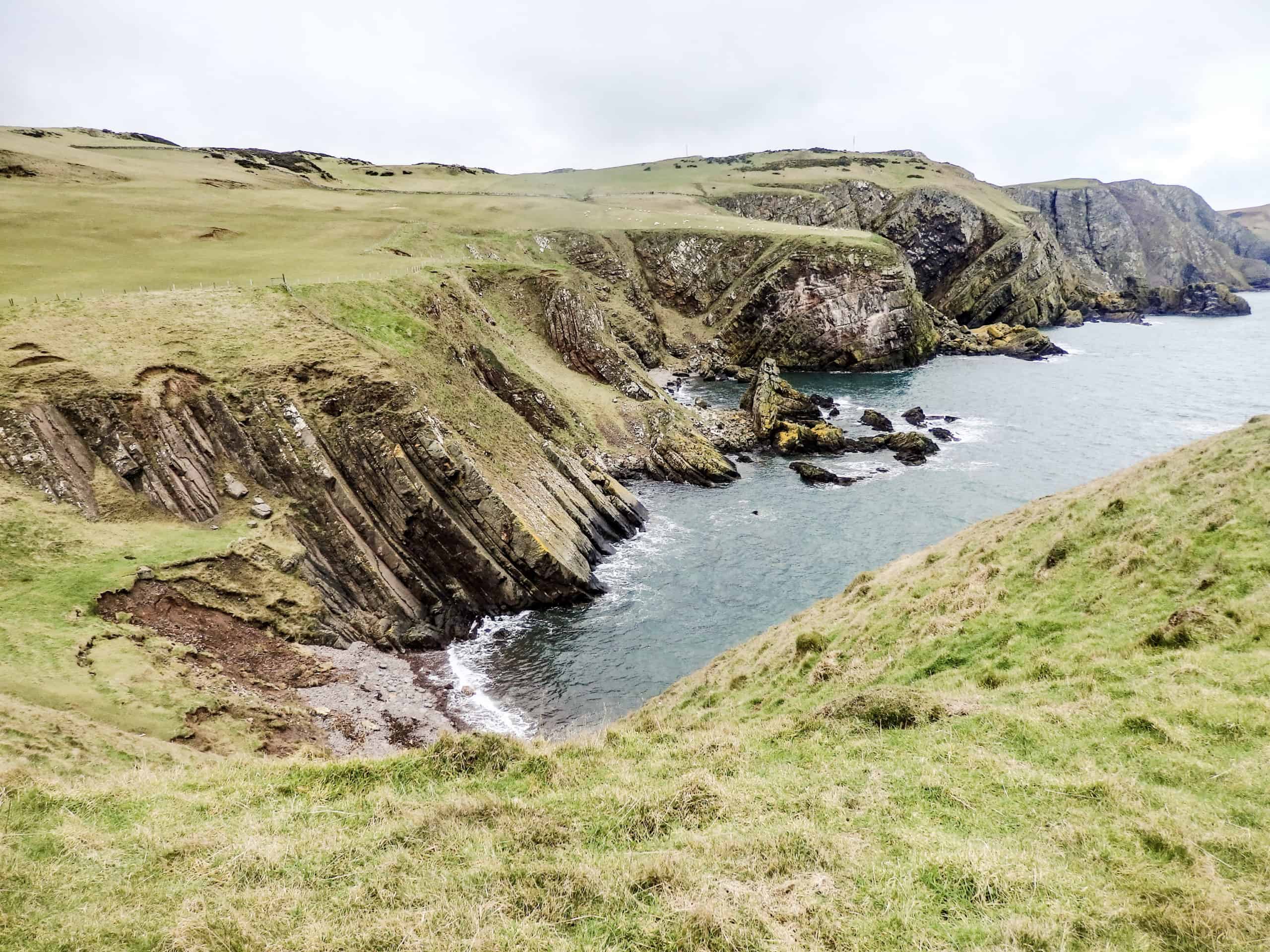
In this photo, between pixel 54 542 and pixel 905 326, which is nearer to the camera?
pixel 54 542

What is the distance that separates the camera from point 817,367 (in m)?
95.1

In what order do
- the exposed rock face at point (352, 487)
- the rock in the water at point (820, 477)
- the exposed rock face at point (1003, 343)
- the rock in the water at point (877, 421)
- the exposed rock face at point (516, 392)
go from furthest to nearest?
the exposed rock face at point (1003, 343) → the rock in the water at point (877, 421) → the rock in the water at point (820, 477) → the exposed rock face at point (516, 392) → the exposed rock face at point (352, 487)

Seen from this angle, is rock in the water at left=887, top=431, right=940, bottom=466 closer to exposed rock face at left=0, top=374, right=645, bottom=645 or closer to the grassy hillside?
exposed rock face at left=0, top=374, right=645, bottom=645

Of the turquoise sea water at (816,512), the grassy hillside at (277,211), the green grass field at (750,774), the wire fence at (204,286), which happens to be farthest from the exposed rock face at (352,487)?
the grassy hillside at (277,211)

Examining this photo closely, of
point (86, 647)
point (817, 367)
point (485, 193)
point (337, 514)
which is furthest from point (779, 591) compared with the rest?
point (485, 193)

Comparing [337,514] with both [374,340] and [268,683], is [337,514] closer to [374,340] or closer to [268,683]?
[268,683]

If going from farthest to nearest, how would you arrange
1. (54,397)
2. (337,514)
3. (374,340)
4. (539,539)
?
1. (374,340)
2. (539,539)
3. (337,514)
4. (54,397)

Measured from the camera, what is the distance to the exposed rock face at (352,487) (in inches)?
1145

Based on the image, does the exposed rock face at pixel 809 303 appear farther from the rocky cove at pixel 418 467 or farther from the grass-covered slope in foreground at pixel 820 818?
the grass-covered slope in foreground at pixel 820 818

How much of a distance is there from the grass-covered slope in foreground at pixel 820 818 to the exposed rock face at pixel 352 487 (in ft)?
52.8

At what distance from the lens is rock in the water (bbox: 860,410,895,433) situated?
216ft

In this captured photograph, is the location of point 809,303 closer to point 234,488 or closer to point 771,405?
point 771,405

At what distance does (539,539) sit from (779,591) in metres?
14.1

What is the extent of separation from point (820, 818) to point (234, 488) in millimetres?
30912
